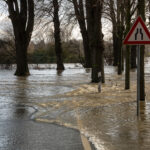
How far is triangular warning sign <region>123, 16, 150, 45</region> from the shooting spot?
936 cm

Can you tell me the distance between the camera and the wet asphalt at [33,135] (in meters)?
6.64

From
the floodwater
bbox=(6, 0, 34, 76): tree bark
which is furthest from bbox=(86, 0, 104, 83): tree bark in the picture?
bbox=(6, 0, 34, 76): tree bark

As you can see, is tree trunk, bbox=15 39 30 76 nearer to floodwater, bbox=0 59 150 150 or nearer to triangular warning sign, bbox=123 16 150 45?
floodwater, bbox=0 59 150 150

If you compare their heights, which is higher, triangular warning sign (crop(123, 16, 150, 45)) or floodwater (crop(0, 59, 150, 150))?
triangular warning sign (crop(123, 16, 150, 45))

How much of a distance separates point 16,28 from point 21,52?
210 centimetres

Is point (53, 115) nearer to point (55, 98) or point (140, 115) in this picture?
point (140, 115)

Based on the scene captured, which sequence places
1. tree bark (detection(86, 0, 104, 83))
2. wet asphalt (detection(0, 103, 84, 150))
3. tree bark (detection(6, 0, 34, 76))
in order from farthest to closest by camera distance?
tree bark (detection(6, 0, 34, 76)), tree bark (detection(86, 0, 104, 83)), wet asphalt (detection(0, 103, 84, 150))

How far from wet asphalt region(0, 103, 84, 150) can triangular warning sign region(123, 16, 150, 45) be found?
2.89 m

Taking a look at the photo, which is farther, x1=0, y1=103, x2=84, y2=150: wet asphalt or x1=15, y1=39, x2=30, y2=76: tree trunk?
x1=15, y1=39, x2=30, y2=76: tree trunk

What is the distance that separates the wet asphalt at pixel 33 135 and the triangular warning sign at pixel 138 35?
9.47ft

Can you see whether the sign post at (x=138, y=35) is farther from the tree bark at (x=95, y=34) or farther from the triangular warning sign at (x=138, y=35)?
the tree bark at (x=95, y=34)

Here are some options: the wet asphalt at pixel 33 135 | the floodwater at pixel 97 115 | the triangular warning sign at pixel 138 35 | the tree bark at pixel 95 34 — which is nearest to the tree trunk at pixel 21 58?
the tree bark at pixel 95 34

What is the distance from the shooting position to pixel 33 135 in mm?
7641

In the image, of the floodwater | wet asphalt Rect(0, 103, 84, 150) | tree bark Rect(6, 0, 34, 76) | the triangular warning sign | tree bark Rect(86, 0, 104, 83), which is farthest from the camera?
tree bark Rect(6, 0, 34, 76)
